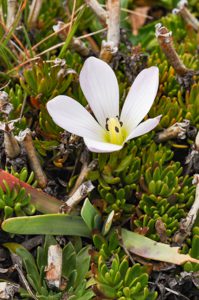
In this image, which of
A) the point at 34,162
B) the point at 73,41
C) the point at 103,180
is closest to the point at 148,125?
the point at 103,180

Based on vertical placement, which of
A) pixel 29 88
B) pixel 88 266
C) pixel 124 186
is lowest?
pixel 88 266

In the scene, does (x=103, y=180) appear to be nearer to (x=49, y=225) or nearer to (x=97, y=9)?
(x=49, y=225)

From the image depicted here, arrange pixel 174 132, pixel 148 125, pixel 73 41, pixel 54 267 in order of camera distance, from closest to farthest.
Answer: pixel 148 125 < pixel 54 267 < pixel 174 132 < pixel 73 41

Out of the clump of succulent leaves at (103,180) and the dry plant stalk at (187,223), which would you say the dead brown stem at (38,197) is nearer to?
the clump of succulent leaves at (103,180)

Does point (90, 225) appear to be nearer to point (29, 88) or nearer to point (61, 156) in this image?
point (61, 156)

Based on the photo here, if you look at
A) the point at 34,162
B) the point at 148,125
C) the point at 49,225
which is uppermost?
the point at 148,125

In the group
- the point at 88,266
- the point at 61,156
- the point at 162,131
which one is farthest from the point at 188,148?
the point at 88,266

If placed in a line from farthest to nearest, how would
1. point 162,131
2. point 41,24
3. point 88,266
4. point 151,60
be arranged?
1. point 41,24
2. point 151,60
3. point 162,131
4. point 88,266
